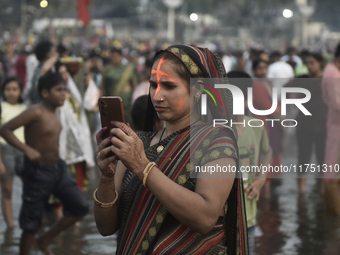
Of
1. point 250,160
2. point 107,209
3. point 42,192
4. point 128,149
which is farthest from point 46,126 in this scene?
point 128,149

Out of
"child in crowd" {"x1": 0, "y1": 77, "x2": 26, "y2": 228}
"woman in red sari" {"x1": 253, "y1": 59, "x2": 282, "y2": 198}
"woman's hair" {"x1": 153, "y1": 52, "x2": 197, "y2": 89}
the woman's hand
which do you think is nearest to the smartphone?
the woman's hand

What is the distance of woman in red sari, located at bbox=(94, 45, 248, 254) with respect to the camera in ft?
6.37

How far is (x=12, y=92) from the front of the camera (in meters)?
6.62

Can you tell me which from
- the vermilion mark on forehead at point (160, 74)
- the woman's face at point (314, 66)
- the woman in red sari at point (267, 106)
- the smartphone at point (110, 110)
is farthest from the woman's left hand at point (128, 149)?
the woman's face at point (314, 66)

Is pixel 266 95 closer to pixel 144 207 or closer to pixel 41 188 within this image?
pixel 41 188

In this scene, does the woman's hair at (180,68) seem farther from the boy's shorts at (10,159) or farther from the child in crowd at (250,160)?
the boy's shorts at (10,159)

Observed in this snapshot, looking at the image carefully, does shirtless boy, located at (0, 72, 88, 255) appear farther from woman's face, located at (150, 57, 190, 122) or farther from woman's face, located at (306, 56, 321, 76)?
woman's face, located at (306, 56, 321, 76)

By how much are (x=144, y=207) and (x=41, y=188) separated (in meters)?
2.92

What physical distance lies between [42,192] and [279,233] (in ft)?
8.72

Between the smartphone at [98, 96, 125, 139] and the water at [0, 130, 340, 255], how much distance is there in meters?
3.32

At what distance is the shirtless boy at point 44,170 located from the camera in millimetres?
4766

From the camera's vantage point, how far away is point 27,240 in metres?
4.66

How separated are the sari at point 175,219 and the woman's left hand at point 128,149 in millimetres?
170

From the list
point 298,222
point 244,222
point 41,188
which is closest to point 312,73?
point 298,222
